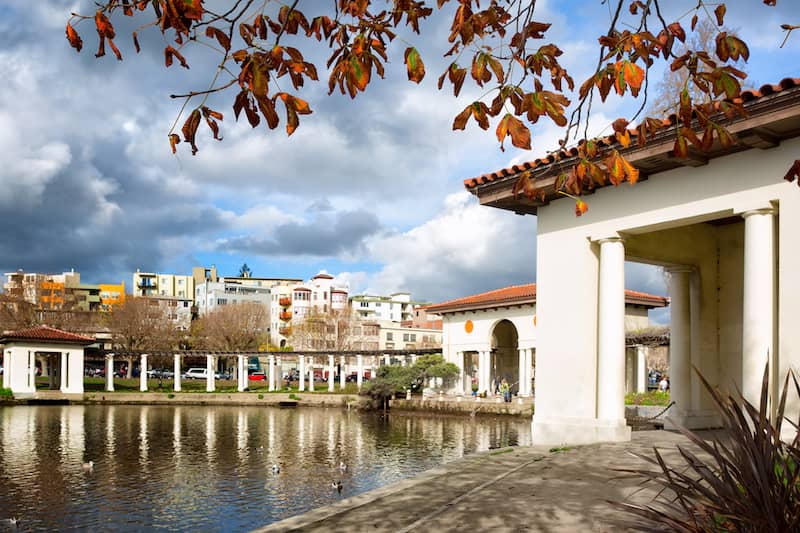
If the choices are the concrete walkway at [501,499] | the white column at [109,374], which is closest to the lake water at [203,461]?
the concrete walkway at [501,499]

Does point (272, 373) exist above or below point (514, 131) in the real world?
below

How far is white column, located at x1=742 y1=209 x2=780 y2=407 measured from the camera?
9.34 m

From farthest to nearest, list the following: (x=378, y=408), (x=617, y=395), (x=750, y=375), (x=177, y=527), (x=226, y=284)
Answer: (x=226, y=284) → (x=378, y=408) → (x=177, y=527) → (x=617, y=395) → (x=750, y=375)

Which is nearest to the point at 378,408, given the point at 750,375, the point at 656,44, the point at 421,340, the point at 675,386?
the point at 675,386

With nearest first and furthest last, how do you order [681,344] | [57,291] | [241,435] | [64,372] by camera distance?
[681,344] → [241,435] → [64,372] → [57,291]

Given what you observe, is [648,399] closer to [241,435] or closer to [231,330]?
[241,435]

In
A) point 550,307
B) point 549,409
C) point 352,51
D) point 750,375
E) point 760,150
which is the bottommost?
point 549,409

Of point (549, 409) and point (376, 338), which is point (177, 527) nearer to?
point (549, 409)

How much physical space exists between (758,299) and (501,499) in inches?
179

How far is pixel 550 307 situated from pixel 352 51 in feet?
30.5

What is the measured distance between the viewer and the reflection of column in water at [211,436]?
22062 mm

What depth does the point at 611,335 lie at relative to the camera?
37.8ft

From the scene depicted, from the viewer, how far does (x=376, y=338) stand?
87.0 metres

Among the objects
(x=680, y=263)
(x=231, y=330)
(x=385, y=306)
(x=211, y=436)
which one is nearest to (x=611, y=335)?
(x=680, y=263)
